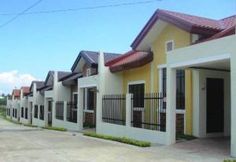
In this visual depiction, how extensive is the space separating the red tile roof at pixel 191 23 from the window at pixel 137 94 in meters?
2.76

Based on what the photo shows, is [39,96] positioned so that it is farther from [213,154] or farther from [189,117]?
[213,154]

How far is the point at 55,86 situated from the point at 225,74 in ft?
58.8

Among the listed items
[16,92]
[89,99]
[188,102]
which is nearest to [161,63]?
[188,102]

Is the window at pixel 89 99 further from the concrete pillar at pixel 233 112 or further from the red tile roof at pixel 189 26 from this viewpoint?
the concrete pillar at pixel 233 112

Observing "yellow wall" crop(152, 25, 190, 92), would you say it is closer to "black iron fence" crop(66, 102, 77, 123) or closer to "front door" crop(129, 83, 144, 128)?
"front door" crop(129, 83, 144, 128)

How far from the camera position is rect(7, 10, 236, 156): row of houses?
1344 cm

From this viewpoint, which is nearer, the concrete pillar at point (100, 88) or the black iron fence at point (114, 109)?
the black iron fence at point (114, 109)

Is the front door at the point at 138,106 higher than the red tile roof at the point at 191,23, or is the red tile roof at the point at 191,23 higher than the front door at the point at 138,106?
the red tile roof at the point at 191,23

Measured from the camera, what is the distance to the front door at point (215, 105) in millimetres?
16016

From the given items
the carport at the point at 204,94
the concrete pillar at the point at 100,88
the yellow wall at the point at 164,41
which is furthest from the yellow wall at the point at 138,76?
the carport at the point at 204,94

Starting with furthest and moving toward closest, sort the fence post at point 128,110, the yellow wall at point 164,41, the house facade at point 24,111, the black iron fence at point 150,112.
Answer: the house facade at point 24,111 → the fence post at point 128,110 → the yellow wall at point 164,41 → the black iron fence at point 150,112

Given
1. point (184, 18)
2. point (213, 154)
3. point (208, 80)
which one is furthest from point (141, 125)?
point (213, 154)

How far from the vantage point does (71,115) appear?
28.3 metres

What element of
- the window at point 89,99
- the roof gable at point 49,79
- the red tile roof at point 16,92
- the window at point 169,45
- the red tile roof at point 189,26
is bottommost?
the window at point 89,99
